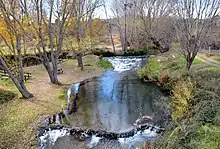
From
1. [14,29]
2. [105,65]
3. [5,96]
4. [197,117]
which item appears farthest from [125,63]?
[197,117]

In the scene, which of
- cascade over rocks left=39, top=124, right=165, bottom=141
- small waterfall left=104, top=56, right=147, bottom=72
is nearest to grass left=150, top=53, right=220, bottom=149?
cascade over rocks left=39, top=124, right=165, bottom=141

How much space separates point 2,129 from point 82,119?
4349mm

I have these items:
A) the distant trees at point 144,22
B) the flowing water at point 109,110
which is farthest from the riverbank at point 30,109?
the distant trees at point 144,22

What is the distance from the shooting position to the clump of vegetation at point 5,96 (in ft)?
54.1

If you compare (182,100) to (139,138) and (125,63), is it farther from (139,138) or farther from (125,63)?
(125,63)

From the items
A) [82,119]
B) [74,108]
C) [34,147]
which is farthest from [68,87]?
[34,147]

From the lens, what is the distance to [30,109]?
15062mm

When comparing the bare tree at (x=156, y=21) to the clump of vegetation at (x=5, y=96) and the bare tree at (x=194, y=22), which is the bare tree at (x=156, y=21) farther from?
the clump of vegetation at (x=5, y=96)

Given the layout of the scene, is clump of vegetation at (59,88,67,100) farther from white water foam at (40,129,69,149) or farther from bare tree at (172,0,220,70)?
bare tree at (172,0,220,70)

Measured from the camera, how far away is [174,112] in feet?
42.8

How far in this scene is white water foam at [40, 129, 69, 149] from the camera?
11577 mm

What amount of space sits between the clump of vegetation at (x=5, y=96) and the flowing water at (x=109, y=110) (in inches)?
159

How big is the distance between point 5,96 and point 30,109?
3.05 m

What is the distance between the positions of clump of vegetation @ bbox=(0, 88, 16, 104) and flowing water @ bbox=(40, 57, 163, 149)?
4.03 metres
